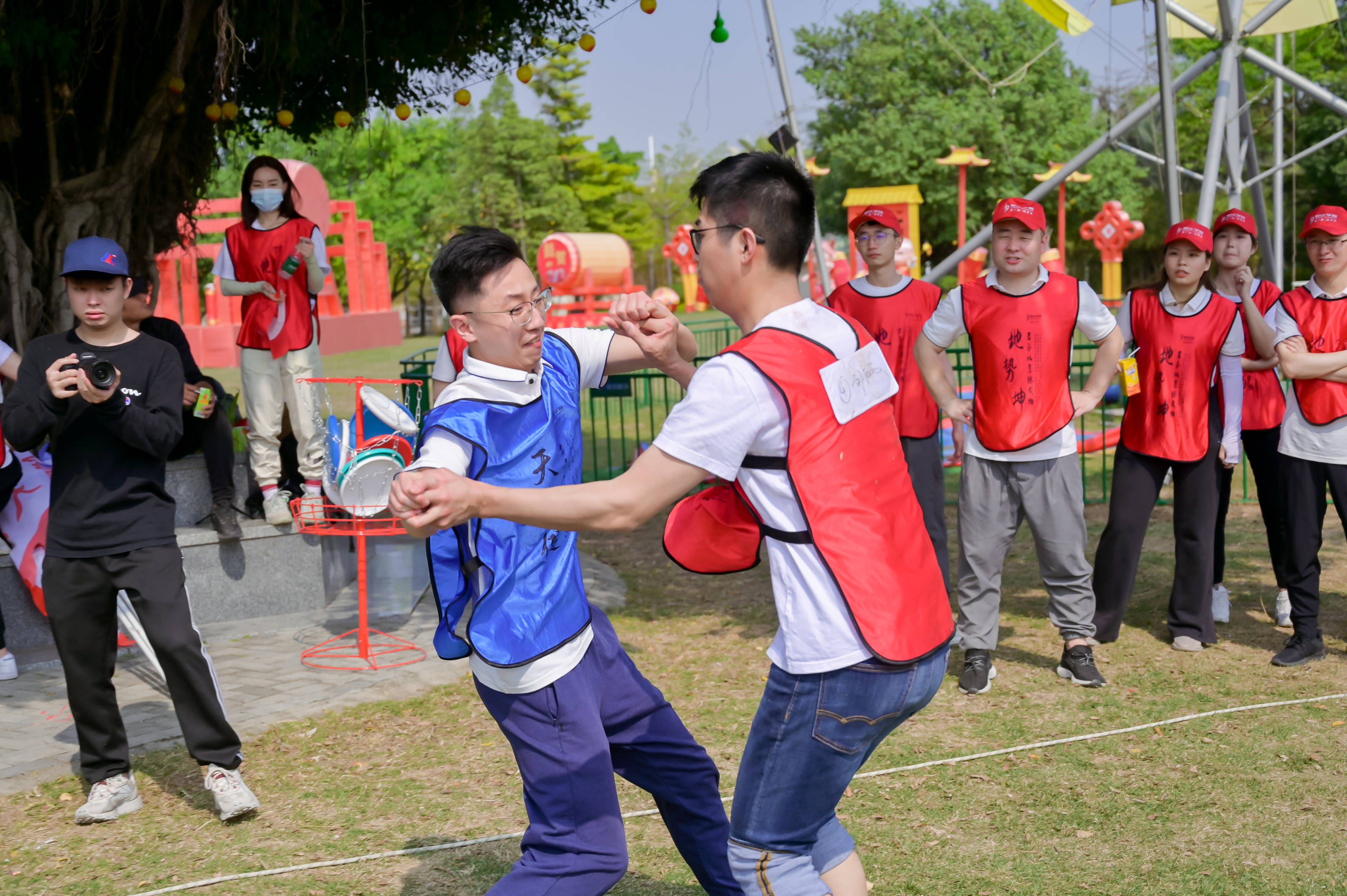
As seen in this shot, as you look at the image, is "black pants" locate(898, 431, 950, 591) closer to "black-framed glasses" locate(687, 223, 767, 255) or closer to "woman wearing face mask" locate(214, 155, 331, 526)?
"woman wearing face mask" locate(214, 155, 331, 526)

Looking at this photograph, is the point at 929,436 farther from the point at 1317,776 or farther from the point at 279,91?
the point at 279,91

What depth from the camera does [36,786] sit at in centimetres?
474

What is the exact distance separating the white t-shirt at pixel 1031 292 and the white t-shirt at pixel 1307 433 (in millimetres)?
895

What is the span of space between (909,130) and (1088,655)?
45360mm

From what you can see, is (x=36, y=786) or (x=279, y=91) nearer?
(x=36, y=786)

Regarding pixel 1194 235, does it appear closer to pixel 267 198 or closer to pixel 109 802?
pixel 267 198

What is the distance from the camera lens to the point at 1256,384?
642 centimetres

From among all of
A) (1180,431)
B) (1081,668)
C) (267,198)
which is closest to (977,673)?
(1081,668)

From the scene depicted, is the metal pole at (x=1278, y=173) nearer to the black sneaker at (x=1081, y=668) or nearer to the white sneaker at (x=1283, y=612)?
the white sneaker at (x=1283, y=612)

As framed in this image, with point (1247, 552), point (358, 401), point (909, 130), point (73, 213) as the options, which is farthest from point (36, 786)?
point (909, 130)

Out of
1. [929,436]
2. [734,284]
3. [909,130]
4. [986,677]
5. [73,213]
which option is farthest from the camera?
[909,130]

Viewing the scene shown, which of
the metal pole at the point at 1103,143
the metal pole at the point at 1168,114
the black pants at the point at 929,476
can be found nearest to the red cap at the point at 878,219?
the black pants at the point at 929,476

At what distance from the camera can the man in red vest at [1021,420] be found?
5531 mm

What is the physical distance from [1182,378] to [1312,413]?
24.2 inches
